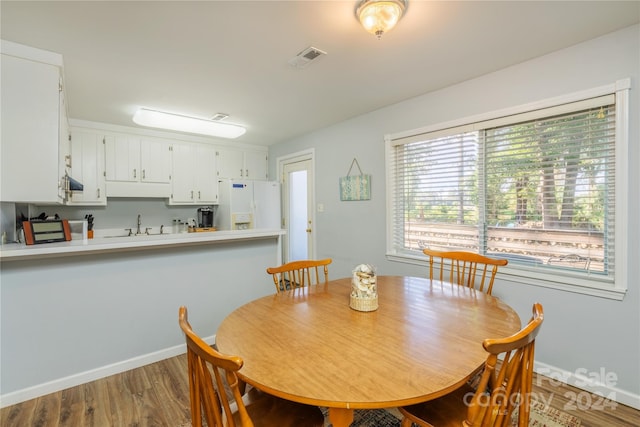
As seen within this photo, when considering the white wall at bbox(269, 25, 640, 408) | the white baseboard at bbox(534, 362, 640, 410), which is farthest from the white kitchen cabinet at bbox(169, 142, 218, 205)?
the white baseboard at bbox(534, 362, 640, 410)

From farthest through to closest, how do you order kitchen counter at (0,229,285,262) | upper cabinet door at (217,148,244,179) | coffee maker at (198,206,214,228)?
upper cabinet door at (217,148,244,179)
coffee maker at (198,206,214,228)
kitchen counter at (0,229,285,262)

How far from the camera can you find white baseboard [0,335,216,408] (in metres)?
1.88

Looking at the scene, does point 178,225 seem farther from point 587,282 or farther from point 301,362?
point 587,282

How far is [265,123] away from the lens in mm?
3773

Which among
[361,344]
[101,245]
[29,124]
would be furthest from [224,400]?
[29,124]

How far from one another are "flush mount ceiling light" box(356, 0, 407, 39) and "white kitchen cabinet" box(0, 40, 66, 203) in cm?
211

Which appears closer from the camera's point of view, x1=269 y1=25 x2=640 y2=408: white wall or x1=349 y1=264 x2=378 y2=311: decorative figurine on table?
x1=349 y1=264 x2=378 y2=311: decorative figurine on table

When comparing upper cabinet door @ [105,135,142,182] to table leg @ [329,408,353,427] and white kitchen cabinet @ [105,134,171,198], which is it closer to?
white kitchen cabinet @ [105,134,171,198]

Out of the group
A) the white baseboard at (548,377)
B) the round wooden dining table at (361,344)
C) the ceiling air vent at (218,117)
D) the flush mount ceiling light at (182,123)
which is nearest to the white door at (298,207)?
the flush mount ceiling light at (182,123)

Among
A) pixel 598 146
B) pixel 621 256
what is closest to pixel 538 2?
pixel 598 146

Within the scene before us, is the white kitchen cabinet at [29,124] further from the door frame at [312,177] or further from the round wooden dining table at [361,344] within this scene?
the door frame at [312,177]

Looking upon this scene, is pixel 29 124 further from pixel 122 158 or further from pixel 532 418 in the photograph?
pixel 532 418

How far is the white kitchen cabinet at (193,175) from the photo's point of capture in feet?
14.1

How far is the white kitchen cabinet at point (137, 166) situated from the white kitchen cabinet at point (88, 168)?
7 cm
